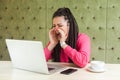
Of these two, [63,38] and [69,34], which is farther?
[69,34]

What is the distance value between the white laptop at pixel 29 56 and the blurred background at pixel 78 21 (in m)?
0.90

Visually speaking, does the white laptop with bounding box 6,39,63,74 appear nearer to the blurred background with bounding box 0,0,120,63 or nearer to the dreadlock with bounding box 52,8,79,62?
the dreadlock with bounding box 52,8,79,62

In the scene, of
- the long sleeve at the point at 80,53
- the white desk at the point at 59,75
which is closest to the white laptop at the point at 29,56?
the white desk at the point at 59,75

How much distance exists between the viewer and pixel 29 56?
116 centimetres

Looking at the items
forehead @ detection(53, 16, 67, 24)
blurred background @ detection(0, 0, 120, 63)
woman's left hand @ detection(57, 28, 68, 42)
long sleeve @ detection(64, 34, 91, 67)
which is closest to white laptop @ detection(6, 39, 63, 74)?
long sleeve @ detection(64, 34, 91, 67)

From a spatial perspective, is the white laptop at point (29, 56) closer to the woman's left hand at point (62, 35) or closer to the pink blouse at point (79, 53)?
the pink blouse at point (79, 53)

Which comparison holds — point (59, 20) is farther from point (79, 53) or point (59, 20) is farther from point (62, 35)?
point (79, 53)

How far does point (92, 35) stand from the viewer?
2.06m

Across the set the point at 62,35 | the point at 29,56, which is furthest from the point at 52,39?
the point at 29,56

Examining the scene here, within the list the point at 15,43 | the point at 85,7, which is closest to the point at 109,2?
the point at 85,7

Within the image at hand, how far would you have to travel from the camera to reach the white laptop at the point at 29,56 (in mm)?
1106

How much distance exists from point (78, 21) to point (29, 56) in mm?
1023

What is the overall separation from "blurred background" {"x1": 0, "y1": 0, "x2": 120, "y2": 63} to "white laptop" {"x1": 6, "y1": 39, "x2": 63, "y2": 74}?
35.4 inches

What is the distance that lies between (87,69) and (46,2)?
110 centimetres
